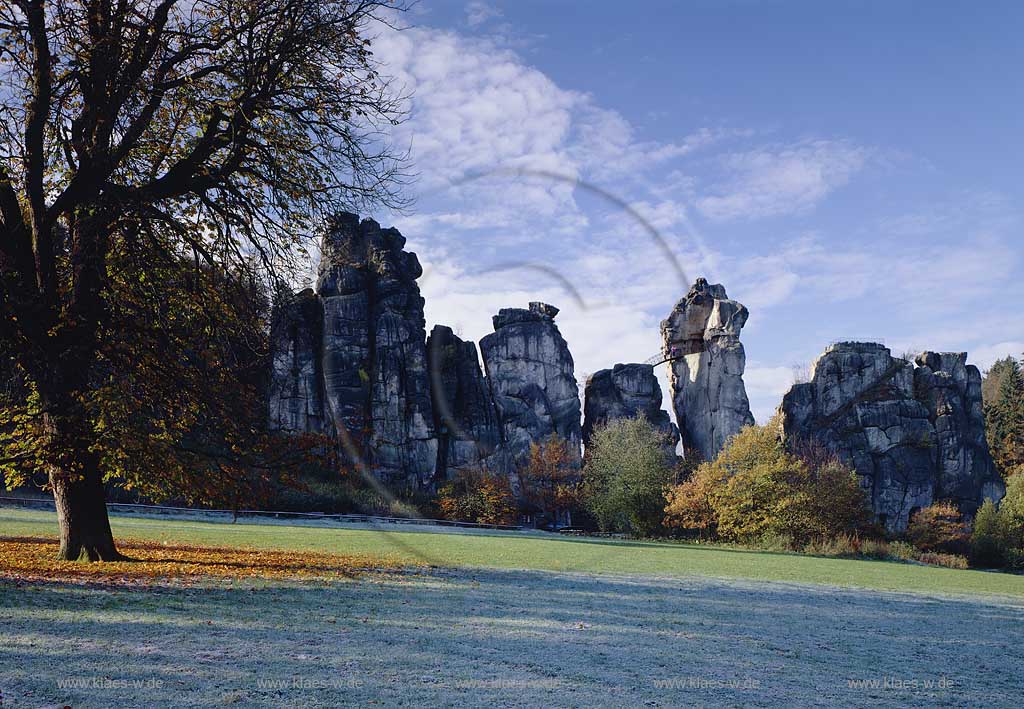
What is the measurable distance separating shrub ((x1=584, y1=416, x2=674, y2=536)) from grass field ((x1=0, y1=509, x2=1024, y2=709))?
3182cm

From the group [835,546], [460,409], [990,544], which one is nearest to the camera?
[835,546]

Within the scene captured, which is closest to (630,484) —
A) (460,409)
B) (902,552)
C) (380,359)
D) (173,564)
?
(902,552)

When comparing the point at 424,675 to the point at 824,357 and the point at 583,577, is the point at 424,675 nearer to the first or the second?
the point at 583,577

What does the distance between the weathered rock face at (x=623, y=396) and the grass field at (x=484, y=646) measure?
59.4 meters

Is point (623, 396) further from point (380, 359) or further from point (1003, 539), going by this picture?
point (1003, 539)

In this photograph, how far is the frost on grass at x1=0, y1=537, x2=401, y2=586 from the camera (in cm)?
1133

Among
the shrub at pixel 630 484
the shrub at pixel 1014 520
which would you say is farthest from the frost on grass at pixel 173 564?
the shrub at pixel 1014 520

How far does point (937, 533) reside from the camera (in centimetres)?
4959

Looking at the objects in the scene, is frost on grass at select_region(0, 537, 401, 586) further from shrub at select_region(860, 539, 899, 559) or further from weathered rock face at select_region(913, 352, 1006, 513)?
weathered rock face at select_region(913, 352, 1006, 513)

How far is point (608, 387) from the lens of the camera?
246 ft

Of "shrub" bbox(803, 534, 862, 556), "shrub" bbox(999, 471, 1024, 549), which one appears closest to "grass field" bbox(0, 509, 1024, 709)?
"shrub" bbox(803, 534, 862, 556)

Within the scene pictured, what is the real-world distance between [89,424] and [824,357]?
71.8 m

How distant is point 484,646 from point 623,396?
67.6 m

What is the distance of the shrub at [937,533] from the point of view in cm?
4931
